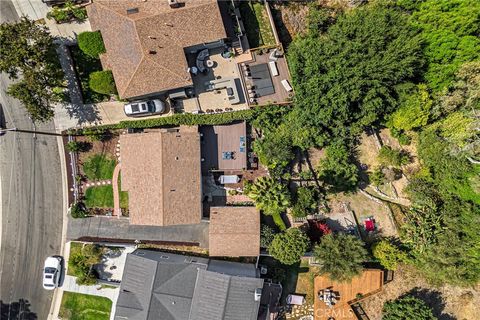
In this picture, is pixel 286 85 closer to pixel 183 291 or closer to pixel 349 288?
pixel 349 288

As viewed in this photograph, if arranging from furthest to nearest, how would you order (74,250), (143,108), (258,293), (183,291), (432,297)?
(432,297)
(74,250)
(143,108)
(183,291)
(258,293)

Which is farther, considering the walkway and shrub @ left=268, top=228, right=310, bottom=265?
the walkway

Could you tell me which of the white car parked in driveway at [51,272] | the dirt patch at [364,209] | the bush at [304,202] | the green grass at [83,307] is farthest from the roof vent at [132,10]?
the green grass at [83,307]

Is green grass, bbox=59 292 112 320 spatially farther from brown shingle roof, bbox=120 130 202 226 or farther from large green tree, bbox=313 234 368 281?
large green tree, bbox=313 234 368 281

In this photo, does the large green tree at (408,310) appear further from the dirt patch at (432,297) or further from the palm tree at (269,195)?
the palm tree at (269,195)

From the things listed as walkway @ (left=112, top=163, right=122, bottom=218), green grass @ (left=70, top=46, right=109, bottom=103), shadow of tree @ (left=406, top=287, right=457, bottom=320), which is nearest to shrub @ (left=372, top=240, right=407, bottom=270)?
shadow of tree @ (left=406, top=287, right=457, bottom=320)

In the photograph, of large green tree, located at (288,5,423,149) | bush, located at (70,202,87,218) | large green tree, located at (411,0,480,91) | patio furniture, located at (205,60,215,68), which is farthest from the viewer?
bush, located at (70,202,87,218)

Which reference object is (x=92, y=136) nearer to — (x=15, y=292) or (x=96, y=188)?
(x=96, y=188)

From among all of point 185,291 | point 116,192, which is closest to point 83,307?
point 185,291
